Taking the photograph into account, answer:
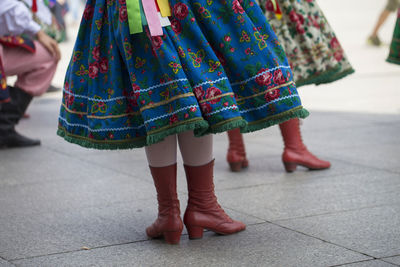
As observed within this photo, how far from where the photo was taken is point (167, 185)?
2975 mm

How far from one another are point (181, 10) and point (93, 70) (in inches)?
17.1

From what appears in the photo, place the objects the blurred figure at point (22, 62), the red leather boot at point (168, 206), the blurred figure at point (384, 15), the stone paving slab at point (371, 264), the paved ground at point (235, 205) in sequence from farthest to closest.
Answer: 1. the blurred figure at point (384, 15)
2. the blurred figure at point (22, 62)
3. the red leather boot at point (168, 206)
4. the paved ground at point (235, 205)
5. the stone paving slab at point (371, 264)

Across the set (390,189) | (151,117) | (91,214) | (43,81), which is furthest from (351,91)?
(151,117)

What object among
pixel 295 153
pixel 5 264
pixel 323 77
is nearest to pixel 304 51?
pixel 323 77

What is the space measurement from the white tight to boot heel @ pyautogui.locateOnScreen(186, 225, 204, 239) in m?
0.27

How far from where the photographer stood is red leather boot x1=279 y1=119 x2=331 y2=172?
172 inches

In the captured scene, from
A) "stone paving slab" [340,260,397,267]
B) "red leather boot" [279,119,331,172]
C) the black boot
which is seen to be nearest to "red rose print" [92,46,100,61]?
"stone paving slab" [340,260,397,267]

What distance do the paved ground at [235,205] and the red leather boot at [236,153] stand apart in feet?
0.24

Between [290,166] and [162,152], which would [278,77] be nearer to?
[162,152]

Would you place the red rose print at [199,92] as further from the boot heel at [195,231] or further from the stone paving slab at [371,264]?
the stone paving slab at [371,264]

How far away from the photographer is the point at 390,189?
12.4 feet

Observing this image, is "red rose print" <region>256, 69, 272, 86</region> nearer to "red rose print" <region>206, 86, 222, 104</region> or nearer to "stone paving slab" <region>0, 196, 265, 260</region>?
"red rose print" <region>206, 86, 222, 104</region>

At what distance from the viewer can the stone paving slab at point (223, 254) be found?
106 inches

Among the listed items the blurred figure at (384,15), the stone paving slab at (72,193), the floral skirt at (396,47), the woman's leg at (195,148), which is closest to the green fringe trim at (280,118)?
the woman's leg at (195,148)
